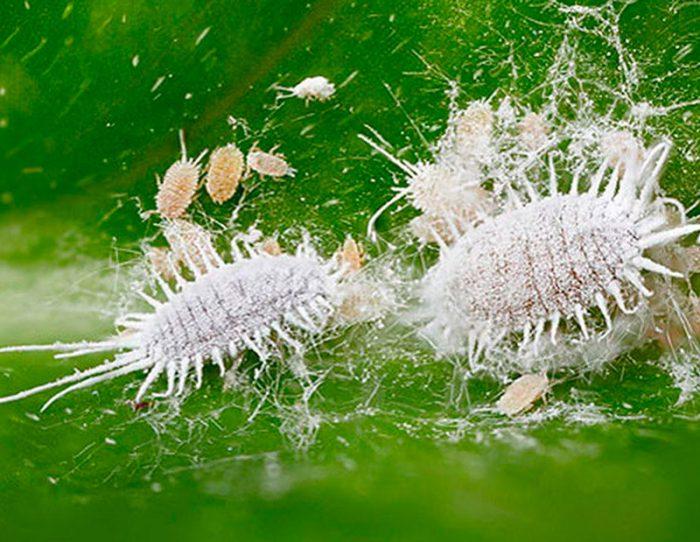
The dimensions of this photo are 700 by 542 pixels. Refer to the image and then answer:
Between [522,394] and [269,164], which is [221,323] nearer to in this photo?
[269,164]

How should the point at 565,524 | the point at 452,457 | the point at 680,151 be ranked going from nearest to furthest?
1. the point at 565,524
2. the point at 452,457
3. the point at 680,151

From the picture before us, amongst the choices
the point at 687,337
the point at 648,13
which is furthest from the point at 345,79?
the point at 687,337

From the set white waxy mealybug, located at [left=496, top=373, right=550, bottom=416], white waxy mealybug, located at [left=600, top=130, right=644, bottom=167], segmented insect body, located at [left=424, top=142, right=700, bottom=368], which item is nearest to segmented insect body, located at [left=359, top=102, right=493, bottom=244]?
segmented insect body, located at [left=424, top=142, right=700, bottom=368]

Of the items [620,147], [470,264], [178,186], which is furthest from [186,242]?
[620,147]

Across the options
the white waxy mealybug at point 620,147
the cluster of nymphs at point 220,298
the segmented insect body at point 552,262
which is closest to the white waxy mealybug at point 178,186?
the cluster of nymphs at point 220,298

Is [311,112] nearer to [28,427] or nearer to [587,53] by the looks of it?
[587,53]

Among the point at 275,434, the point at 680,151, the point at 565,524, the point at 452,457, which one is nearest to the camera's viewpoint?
the point at 565,524

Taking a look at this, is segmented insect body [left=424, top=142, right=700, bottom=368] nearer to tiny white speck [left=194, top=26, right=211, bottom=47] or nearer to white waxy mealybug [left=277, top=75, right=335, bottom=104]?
white waxy mealybug [left=277, top=75, right=335, bottom=104]

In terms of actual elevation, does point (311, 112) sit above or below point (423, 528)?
above
